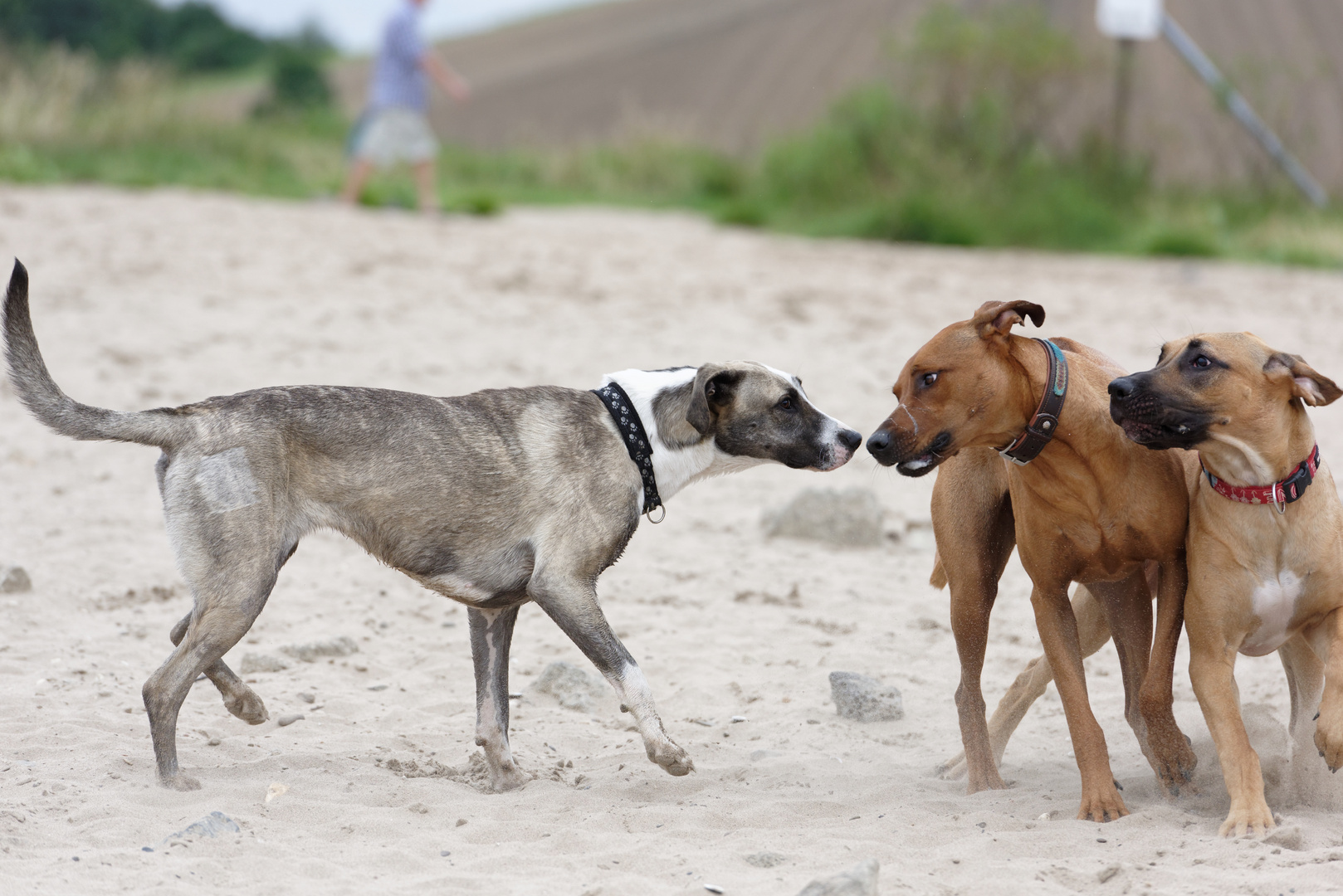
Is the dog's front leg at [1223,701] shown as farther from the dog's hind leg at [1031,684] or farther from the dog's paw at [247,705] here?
the dog's paw at [247,705]

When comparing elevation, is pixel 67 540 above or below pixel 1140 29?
below

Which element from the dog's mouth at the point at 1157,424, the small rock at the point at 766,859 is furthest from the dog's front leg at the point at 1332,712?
the small rock at the point at 766,859


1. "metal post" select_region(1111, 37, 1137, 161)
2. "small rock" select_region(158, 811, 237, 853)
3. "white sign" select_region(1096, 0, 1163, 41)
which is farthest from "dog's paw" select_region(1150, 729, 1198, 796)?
"white sign" select_region(1096, 0, 1163, 41)

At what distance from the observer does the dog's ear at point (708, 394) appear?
5.34m

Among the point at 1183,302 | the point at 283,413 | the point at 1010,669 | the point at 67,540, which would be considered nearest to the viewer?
the point at 283,413

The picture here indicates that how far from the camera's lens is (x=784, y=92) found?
39000 mm

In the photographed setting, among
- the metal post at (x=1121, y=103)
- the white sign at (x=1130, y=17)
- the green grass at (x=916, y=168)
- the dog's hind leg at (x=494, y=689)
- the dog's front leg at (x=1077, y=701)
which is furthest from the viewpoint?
the white sign at (x=1130, y=17)

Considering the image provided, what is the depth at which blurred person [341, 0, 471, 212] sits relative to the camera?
54.1ft

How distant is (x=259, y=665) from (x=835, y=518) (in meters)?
3.56

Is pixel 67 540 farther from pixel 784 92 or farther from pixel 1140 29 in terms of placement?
pixel 784 92

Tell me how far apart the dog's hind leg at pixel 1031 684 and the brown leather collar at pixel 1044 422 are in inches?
44.7

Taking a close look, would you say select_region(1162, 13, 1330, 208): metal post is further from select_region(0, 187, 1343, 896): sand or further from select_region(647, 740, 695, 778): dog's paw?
select_region(647, 740, 695, 778): dog's paw

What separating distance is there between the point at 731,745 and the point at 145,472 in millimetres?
4914

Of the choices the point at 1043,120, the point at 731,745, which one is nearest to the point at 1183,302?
the point at 1043,120
